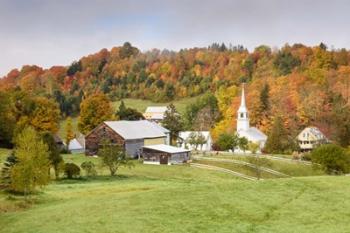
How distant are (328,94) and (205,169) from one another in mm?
65956

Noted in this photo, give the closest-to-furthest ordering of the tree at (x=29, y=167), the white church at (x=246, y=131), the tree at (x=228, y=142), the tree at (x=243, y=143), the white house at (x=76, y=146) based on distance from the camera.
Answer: the tree at (x=29, y=167) → the tree at (x=243, y=143) → the tree at (x=228, y=142) → the white house at (x=76, y=146) → the white church at (x=246, y=131)

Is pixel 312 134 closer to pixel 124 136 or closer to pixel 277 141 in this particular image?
pixel 277 141

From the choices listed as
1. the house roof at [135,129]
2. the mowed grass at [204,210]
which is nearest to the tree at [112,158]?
the mowed grass at [204,210]

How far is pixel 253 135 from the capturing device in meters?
118

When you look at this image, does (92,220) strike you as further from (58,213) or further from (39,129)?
(39,129)

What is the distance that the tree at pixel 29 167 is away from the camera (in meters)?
39.9

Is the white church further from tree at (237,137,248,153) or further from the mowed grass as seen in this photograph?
the mowed grass

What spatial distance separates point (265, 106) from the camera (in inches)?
5423

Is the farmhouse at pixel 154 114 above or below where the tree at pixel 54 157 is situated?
above

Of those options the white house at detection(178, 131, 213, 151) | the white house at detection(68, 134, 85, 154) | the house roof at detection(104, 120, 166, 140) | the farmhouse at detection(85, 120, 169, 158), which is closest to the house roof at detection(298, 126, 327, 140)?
the white house at detection(178, 131, 213, 151)

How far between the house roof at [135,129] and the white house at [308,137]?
105 feet

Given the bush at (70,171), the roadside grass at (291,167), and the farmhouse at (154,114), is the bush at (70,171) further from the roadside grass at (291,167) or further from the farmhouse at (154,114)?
the farmhouse at (154,114)

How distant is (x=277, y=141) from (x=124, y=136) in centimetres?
3387

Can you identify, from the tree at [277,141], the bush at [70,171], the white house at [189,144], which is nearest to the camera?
the bush at [70,171]
